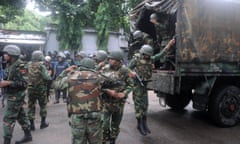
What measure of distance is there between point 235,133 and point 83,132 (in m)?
3.61

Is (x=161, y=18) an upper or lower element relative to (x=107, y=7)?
lower

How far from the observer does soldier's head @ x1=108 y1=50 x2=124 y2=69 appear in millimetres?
3795

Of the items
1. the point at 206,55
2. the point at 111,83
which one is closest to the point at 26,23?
the point at 206,55

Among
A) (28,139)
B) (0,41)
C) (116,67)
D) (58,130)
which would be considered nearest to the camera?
(116,67)

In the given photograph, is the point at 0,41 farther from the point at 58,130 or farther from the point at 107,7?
the point at 58,130

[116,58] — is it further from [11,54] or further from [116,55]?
[11,54]

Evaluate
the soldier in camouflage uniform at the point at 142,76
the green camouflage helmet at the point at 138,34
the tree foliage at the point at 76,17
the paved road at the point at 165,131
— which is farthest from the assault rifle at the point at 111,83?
the tree foliage at the point at 76,17

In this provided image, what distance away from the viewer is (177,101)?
23.3 feet

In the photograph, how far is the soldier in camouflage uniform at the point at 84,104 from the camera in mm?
2984

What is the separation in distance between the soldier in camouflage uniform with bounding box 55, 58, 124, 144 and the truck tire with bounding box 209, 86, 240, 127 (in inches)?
128

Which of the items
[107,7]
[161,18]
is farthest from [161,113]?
[107,7]

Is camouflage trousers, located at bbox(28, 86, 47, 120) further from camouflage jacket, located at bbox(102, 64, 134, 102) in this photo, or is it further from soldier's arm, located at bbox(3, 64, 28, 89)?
camouflage jacket, located at bbox(102, 64, 134, 102)

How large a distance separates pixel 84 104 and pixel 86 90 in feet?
0.52

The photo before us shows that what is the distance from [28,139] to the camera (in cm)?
471
